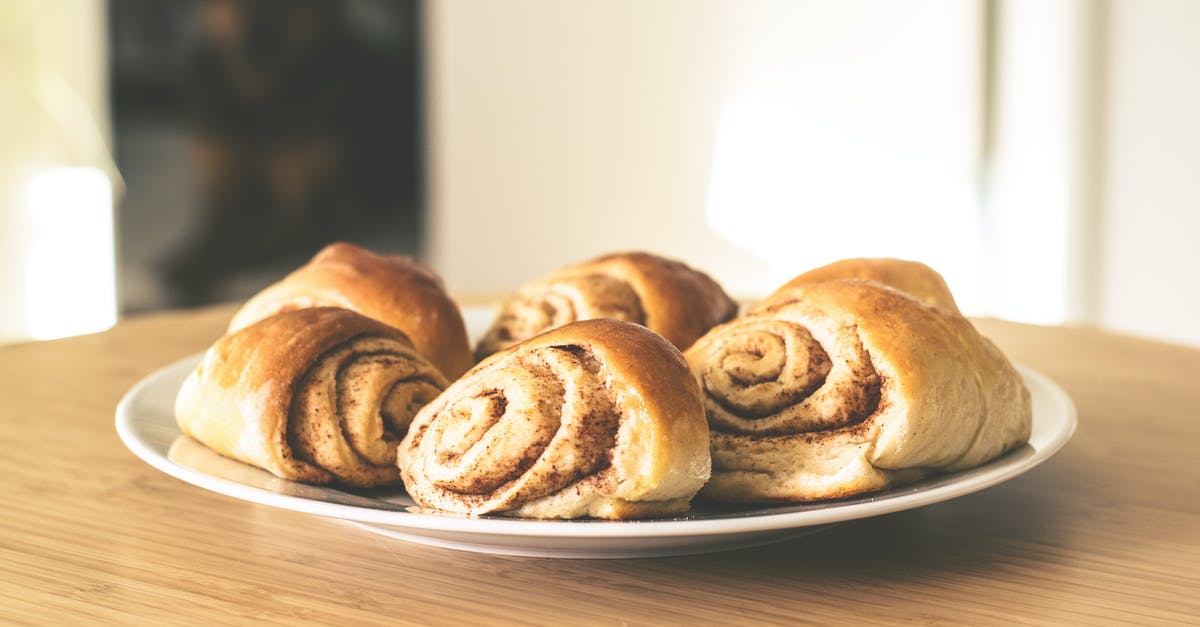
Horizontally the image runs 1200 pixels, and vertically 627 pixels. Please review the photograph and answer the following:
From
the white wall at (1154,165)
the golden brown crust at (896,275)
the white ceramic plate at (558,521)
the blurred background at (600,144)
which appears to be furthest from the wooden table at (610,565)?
the blurred background at (600,144)

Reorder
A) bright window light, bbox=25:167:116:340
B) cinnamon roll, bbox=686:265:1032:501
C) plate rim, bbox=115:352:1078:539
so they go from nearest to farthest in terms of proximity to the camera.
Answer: plate rim, bbox=115:352:1078:539 < cinnamon roll, bbox=686:265:1032:501 < bright window light, bbox=25:167:116:340

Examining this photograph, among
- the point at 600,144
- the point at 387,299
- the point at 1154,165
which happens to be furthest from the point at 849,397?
the point at 600,144

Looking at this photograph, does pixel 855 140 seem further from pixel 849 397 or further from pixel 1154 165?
pixel 849 397

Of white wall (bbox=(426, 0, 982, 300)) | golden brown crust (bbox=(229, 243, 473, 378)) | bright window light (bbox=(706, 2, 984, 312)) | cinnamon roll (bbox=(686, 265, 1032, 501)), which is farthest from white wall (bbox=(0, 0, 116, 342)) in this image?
cinnamon roll (bbox=(686, 265, 1032, 501))

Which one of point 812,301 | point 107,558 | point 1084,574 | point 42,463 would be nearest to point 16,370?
point 42,463

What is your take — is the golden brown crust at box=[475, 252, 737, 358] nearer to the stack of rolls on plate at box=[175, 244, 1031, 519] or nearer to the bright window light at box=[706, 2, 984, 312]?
the stack of rolls on plate at box=[175, 244, 1031, 519]

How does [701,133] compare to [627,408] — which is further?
[701,133]
